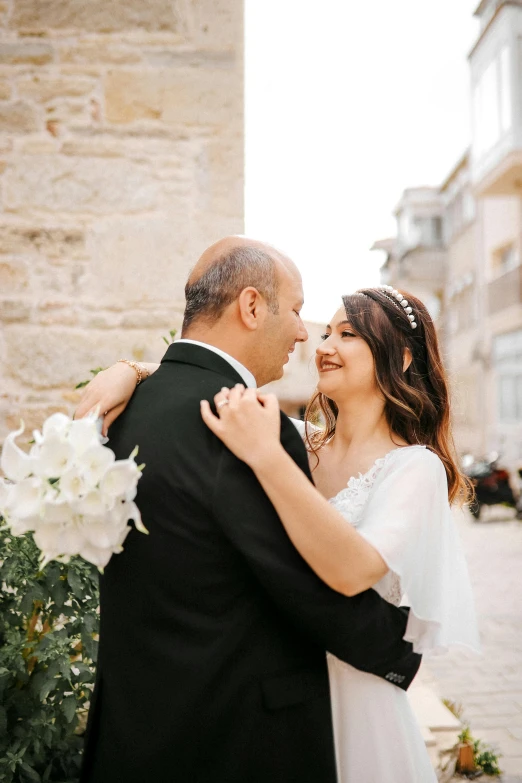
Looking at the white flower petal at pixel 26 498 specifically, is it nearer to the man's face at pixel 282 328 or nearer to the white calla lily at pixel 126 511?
the white calla lily at pixel 126 511

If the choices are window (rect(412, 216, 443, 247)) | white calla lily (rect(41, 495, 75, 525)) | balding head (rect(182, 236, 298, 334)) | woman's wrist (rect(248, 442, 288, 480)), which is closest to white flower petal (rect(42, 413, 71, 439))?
white calla lily (rect(41, 495, 75, 525))

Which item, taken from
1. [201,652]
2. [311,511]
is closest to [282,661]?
[201,652]

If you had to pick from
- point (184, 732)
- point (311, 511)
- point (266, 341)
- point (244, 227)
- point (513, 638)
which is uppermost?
point (244, 227)

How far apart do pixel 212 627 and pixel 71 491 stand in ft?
1.36

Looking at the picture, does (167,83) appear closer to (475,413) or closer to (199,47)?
(199,47)

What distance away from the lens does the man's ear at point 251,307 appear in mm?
1556

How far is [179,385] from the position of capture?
1.48 metres

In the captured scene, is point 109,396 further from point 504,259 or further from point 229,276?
point 504,259

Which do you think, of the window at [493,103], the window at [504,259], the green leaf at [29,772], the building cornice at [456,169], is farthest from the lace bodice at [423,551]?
the building cornice at [456,169]

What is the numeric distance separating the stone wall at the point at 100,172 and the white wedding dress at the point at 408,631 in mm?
2183

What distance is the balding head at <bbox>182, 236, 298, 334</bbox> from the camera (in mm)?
1566

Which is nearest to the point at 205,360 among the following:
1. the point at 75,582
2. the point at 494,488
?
the point at 75,582

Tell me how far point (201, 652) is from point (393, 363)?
3.78ft

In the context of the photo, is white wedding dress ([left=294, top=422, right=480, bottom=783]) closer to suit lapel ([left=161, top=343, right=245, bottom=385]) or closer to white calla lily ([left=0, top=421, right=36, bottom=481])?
suit lapel ([left=161, top=343, right=245, bottom=385])
